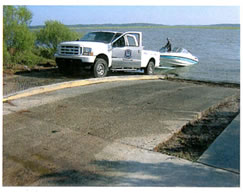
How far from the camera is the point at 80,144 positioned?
517 cm

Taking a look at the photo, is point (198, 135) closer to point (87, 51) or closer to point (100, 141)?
point (100, 141)

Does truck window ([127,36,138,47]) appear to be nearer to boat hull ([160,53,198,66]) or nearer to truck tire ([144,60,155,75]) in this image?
truck tire ([144,60,155,75])

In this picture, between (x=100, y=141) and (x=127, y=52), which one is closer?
(x=100, y=141)

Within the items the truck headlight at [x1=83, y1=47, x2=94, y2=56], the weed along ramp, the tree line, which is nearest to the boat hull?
the tree line

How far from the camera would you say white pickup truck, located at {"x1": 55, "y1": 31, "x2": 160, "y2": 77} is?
12.3m

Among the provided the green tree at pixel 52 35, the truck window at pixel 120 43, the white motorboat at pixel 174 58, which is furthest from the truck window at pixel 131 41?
the white motorboat at pixel 174 58

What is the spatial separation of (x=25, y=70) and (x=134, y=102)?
21.7 feet

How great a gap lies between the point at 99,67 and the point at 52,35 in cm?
611

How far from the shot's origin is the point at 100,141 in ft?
17.5

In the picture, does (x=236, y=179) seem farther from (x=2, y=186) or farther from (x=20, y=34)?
(x=20, y=34)

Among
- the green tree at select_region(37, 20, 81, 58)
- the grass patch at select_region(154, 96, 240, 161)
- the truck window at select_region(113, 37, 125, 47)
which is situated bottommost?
the grass patch at select_region(154, 96, 240, 161)

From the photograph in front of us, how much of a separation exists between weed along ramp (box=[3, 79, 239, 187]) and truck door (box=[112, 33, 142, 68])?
513 centimetres

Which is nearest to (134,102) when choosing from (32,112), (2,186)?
(32,112)

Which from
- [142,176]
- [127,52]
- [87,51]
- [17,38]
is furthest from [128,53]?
[142,176]
